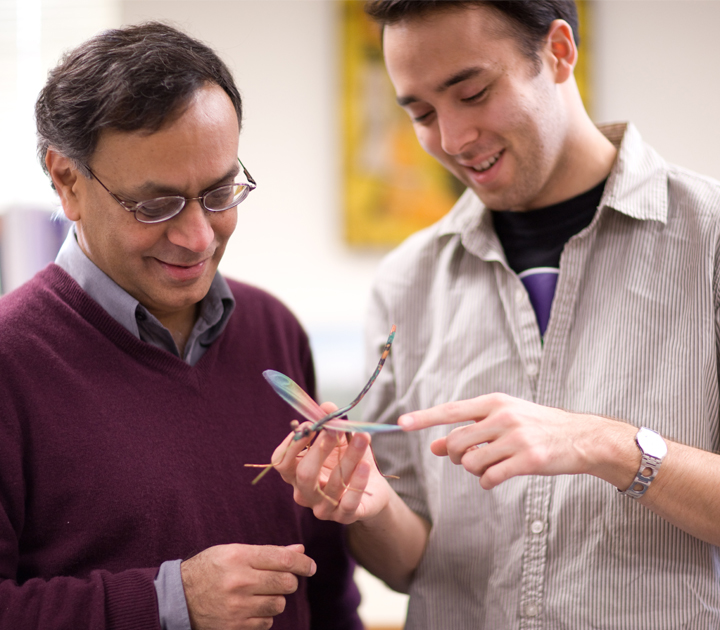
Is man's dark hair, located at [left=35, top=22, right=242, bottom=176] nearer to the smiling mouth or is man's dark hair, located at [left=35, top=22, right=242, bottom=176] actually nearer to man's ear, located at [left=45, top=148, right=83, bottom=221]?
man's ear, located at [left=45, top=148, right=83, bottom=221]

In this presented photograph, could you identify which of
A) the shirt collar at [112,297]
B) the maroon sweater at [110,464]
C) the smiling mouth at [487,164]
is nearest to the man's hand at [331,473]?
the maroon sweater at [110,464]

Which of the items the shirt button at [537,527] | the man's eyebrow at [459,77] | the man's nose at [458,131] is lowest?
the shirt button at [537,527]

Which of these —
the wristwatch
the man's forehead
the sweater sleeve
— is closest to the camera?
the sweater sleeve

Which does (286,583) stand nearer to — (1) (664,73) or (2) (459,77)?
(2) (459,77)

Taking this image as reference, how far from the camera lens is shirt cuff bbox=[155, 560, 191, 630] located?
1.04 m

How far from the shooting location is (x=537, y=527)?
1283 mm

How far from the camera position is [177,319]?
1329 millimetres

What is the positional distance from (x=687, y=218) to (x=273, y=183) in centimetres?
207

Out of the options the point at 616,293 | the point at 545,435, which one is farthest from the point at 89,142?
the point at 616,293

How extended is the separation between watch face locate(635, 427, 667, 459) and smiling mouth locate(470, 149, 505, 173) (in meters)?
0.62

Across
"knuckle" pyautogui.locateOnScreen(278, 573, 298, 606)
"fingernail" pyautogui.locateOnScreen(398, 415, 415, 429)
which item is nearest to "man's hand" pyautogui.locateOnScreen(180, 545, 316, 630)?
"knuckle" pyautogui.locateOnScreen(278, 573, 298, 606)

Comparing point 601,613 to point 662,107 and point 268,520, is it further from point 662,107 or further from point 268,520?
point 662,107

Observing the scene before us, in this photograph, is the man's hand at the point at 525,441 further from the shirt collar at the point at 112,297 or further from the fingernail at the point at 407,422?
the shirt collar at the point at 112,297

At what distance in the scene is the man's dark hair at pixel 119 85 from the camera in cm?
110
